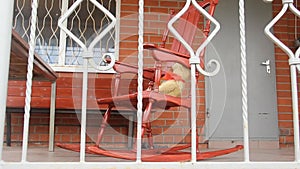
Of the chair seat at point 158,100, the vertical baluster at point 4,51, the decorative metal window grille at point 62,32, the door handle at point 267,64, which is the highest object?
the decorative metal window grille at point 62,32

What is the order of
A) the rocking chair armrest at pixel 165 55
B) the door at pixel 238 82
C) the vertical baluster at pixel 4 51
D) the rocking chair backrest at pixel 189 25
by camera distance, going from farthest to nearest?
the door at pixel 238 82, the rocking chair backrest at pixel 189 25, the rocking chair armrest at pixel 165 55, the vertical baluster at pixel 4 51

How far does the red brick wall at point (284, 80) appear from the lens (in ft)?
12.2

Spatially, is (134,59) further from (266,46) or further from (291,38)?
(291,38)

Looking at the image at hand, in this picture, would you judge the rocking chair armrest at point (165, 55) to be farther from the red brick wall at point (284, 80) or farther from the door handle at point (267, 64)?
the red brick wall at point (284, 80)

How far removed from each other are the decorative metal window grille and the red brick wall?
1911 millimetres

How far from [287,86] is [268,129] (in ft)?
1.94

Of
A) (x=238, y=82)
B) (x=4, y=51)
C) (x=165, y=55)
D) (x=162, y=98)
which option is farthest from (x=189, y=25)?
(x=238, y=82)

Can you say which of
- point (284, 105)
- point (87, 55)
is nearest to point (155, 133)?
point (284, 105)

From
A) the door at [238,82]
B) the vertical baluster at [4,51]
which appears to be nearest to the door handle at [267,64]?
the door at [238,82]

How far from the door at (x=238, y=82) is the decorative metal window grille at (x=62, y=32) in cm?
122

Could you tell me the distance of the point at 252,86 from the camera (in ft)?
12.1

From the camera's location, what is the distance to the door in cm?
360

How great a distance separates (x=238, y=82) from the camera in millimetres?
3664

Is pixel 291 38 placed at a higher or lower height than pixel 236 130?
higher
